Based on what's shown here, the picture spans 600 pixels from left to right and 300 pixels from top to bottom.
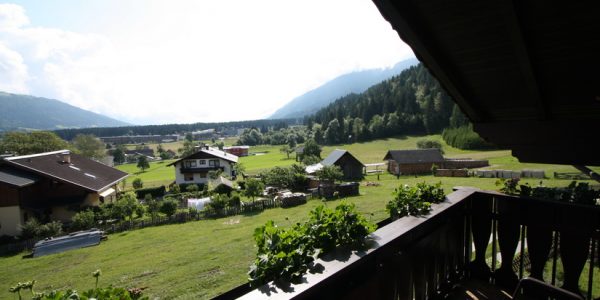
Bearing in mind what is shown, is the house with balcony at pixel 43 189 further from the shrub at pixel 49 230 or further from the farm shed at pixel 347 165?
the farm shed at pixel 347 165

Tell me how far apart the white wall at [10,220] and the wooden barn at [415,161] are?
43.1 meters

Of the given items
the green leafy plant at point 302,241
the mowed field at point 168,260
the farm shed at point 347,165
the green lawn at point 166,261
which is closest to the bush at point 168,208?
the green lawn at point 166,261

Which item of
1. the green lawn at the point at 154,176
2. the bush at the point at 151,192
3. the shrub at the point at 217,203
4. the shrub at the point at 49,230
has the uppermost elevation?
the shrub at the point at 217,203

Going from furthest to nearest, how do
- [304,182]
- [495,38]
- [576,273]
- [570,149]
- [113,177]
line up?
[304,182]
[113,177]
[570,149]
[576,273]
[495,38]

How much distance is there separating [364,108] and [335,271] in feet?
366

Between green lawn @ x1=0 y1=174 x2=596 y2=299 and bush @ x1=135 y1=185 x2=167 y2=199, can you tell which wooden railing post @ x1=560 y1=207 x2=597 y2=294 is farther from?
bush @ x1=135 y1=185 x2=167 y2=199

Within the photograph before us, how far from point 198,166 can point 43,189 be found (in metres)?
21.8

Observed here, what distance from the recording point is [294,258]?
1.84 m

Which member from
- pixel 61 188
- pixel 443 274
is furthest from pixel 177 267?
pixel 61 188

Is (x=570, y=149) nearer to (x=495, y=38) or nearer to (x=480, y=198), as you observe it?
(x=480, y=198)

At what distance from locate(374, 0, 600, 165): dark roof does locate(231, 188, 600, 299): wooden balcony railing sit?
132 centimetres

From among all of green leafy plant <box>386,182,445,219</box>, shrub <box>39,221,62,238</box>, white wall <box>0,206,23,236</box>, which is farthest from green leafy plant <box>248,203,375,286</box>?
white wall <box>0,206,23,236</box>

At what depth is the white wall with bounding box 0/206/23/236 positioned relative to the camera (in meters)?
25.0

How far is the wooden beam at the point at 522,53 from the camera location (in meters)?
2.15
